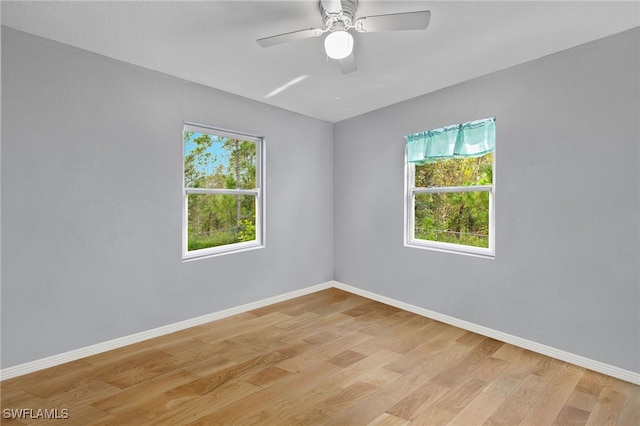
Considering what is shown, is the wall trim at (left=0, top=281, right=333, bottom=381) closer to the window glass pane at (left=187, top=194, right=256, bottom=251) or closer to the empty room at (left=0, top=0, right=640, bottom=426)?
the empty room at (left=0, top=0, right=640, bottom=426)

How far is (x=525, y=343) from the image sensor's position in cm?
299

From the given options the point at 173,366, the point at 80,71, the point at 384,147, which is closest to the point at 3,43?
the point at 80,71

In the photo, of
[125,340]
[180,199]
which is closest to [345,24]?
[180,199]

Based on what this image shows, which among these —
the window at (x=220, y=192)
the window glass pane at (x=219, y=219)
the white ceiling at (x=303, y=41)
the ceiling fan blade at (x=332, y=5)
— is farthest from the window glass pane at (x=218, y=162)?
the ceiling fan blade at (x=332, y=5)

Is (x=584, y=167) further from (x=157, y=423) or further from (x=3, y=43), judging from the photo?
(x=3, y=43)

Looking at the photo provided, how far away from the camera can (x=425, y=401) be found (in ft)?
7.34

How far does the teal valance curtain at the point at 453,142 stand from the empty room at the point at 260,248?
22mm

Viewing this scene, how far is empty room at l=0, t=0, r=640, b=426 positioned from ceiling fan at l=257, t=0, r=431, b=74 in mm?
15

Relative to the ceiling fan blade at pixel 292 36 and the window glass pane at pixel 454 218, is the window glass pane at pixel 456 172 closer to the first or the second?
the window glass pane at pixel 454 218

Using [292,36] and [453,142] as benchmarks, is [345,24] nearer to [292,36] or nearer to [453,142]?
[292,36]

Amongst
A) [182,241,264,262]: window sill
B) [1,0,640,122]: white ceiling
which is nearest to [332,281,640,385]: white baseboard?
[182,241,264,262]: window sill

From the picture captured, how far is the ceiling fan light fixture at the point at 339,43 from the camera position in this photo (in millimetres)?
2078

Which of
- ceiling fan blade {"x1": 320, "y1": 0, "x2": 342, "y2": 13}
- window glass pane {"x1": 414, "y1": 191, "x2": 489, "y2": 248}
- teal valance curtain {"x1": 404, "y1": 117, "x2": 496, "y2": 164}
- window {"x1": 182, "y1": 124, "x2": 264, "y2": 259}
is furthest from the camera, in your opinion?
window {"x1": 182, "y1": 124, "x2": 264, "y2": 259}

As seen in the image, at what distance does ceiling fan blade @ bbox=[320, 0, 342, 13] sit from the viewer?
6.73 feet
